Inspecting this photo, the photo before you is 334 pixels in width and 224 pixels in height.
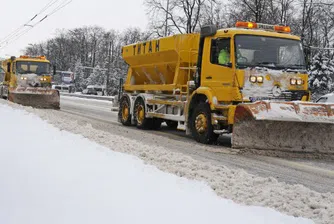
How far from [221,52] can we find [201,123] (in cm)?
169

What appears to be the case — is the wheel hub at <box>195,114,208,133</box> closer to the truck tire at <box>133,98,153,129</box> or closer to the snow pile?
the truck tire at <box>133,98,153,129</box>

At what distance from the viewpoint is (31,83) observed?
23297mm

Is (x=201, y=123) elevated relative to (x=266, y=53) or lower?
lower

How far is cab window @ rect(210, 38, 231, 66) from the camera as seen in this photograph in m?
9.80

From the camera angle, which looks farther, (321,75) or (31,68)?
(321,75)

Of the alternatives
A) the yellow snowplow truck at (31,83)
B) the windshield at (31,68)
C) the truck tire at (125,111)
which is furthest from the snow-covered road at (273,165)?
the windshield at (31,68)

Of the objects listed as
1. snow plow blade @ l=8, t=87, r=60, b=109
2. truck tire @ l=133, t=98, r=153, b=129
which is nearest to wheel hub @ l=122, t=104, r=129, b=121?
truck tire @ l=133, t=98, r=153, b=129

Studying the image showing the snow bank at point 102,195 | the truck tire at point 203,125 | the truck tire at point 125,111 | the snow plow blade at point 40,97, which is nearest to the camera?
the snow bank at point 102,195

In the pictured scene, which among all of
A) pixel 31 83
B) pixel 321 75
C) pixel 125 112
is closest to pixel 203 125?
pixel 125 112

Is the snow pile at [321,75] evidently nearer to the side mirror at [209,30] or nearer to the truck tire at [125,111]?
the truck tire at [125,111]

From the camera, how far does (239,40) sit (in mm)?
9719

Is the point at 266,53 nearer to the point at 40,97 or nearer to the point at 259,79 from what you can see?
the point at 259,79

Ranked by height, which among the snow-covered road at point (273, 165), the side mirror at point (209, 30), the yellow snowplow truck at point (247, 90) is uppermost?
the side mirror at point (209, 30)

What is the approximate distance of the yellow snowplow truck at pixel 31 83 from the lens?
22312 mm
